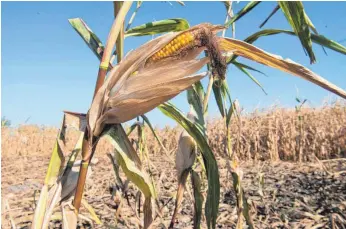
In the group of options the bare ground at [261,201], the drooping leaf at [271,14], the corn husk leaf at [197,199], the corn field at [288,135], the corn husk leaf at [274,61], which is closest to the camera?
the corn husk leaf at [274,61]

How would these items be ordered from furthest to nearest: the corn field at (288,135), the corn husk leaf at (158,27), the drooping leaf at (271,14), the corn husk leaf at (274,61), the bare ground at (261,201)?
the corn field at (288,135) → the bare ground at (261,201) → the corn husk leaf at (158,27) → the drooping leaf at (271,14) → the corn husk leaf at (274,61)

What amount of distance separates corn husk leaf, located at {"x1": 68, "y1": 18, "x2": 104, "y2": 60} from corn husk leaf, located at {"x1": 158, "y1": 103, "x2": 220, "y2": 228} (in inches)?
7.4

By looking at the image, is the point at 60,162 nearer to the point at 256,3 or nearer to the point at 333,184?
the point at 256,3

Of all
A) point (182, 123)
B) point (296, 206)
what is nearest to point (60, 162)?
point (182, 123)

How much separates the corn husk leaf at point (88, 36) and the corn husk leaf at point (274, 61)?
10.8 inches

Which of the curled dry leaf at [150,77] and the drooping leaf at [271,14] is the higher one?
the drooping leaf at [271,14]

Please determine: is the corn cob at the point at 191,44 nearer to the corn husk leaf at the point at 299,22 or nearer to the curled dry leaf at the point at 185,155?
the corn husk leaf at the point at 299,22

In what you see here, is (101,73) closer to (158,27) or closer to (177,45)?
(177,45)

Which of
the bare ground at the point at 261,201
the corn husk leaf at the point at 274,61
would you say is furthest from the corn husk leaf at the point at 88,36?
the bare ground at the point at 261,201

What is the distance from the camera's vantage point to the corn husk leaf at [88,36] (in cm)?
85

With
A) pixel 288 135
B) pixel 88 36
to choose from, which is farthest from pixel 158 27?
pixel 288 135

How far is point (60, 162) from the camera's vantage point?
2.46ft

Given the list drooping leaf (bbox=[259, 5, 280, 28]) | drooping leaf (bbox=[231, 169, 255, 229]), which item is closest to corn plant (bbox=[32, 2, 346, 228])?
drooping leaf (bbox=[259, 5, 280, 28])

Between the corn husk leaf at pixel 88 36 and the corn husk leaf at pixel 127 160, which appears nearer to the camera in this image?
the corn husk leaf at pixel 127 160
